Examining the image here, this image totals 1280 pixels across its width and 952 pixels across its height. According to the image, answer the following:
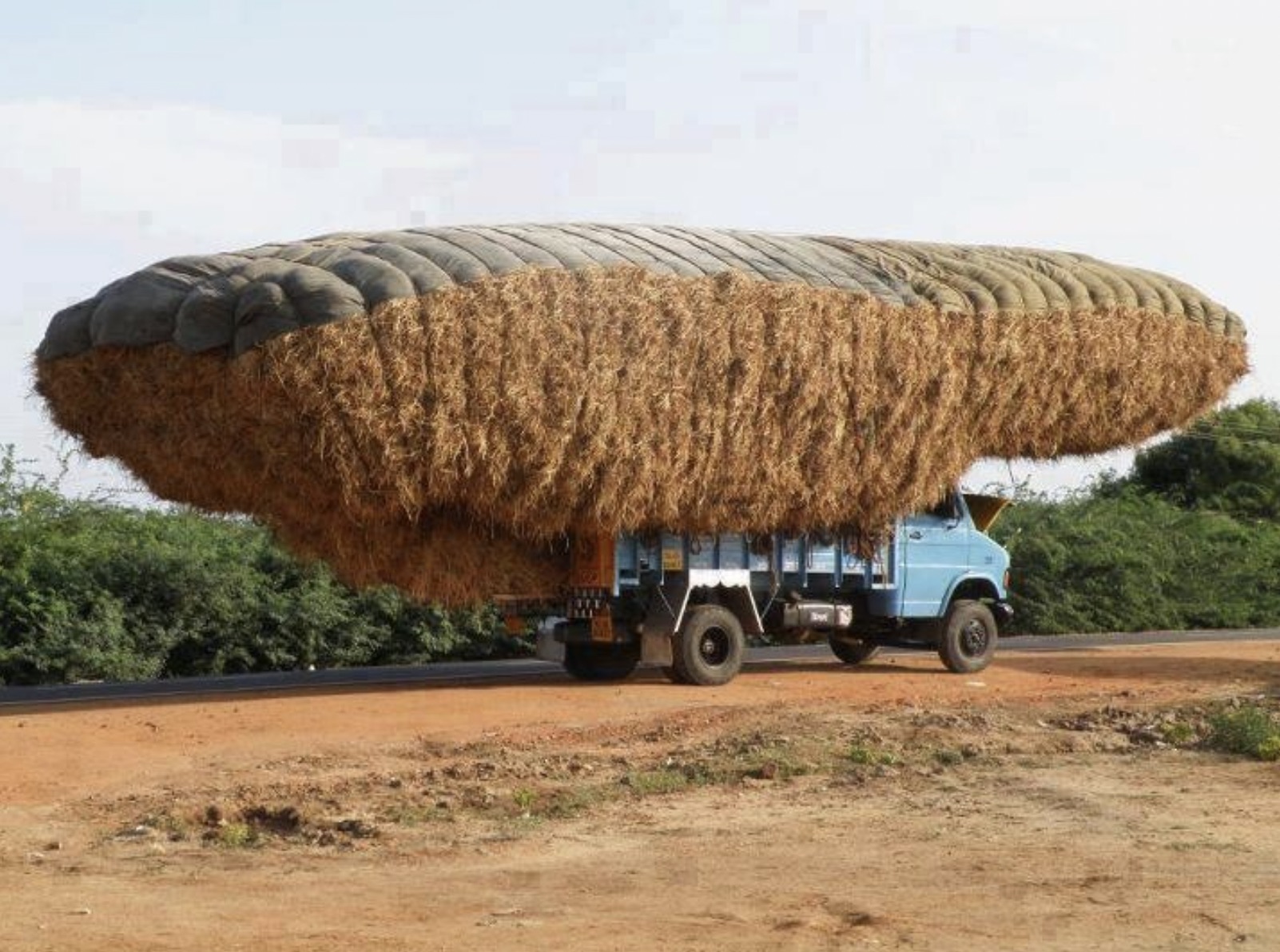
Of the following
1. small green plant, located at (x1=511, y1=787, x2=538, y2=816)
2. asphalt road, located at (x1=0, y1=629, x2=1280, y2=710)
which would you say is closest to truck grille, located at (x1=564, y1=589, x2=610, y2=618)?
asphalt road, located at (x1=0, y1=629, x2=1280, y2=710)

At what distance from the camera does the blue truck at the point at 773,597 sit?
19.8 metres

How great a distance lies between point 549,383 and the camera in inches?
701

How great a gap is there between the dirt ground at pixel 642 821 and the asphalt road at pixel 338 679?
158 centimetres

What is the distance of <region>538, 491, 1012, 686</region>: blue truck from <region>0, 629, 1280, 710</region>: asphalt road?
2.13 metres

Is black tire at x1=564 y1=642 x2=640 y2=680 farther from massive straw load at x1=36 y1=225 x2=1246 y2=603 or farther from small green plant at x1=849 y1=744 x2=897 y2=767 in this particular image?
small green plant at x1=849 y1=744 x2=897 y2=767

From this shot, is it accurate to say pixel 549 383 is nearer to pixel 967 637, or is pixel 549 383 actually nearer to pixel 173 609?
pixel 967 637

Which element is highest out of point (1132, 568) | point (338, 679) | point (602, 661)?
point (1132, 568)

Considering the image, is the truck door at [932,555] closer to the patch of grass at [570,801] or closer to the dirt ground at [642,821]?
the dirt ground at [642,821]

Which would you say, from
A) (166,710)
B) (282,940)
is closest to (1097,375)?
(166,710)

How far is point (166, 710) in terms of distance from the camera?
18.1 meters

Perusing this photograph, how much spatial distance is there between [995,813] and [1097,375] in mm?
9863

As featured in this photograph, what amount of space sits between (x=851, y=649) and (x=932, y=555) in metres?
2.09

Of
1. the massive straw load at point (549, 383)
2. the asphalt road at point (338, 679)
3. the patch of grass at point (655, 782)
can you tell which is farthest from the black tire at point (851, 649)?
the patch of grass at point (655, 782)

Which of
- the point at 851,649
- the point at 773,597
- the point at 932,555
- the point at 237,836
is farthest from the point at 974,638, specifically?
the point at 237,836
